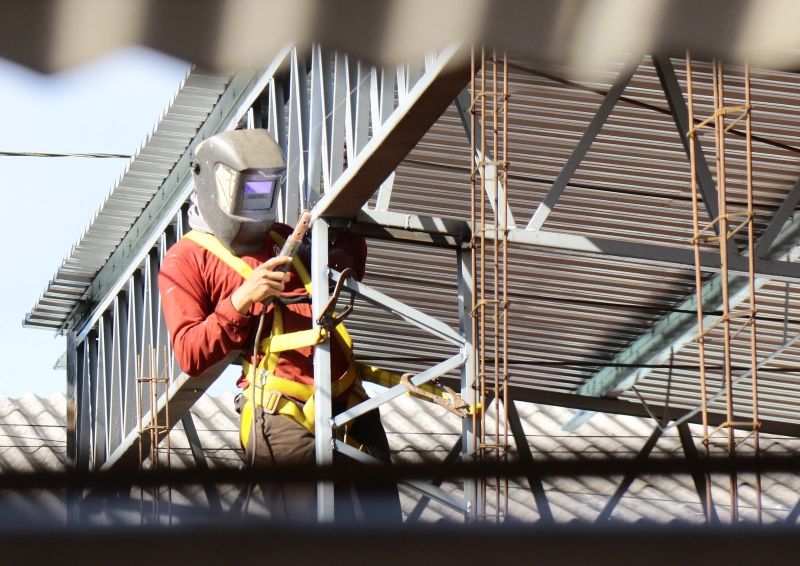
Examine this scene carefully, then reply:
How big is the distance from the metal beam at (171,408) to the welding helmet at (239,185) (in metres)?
2.64

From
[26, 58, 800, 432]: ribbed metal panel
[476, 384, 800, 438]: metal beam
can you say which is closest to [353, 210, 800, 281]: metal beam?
[26, 58, 800, 432]: ribbed metal panel

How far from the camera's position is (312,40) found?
480 centimetres

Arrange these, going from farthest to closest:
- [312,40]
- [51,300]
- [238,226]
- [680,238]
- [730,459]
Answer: [51,300] → [680,238] → [238,226] → [312,40] → [730,459]

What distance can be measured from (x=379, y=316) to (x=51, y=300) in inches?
149

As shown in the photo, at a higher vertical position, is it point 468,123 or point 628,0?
point 468,123

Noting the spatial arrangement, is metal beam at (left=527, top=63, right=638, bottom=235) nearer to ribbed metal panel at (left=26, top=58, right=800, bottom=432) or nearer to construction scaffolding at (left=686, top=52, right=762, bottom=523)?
construction scaffolding at (left=686, top=52, right=762, bottom=523)

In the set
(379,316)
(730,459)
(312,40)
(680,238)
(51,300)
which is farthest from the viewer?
(51,300)

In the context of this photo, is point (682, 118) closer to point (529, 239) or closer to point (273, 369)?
point (529, 239)

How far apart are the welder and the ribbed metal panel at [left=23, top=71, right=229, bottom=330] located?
3837mm

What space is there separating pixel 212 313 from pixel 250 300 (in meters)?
0.52

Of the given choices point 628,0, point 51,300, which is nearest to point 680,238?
point 51,300

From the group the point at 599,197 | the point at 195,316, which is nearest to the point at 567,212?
the point at 599,197

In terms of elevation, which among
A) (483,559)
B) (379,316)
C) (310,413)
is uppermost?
(379,316)

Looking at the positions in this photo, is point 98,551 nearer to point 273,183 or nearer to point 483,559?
point 483,559
